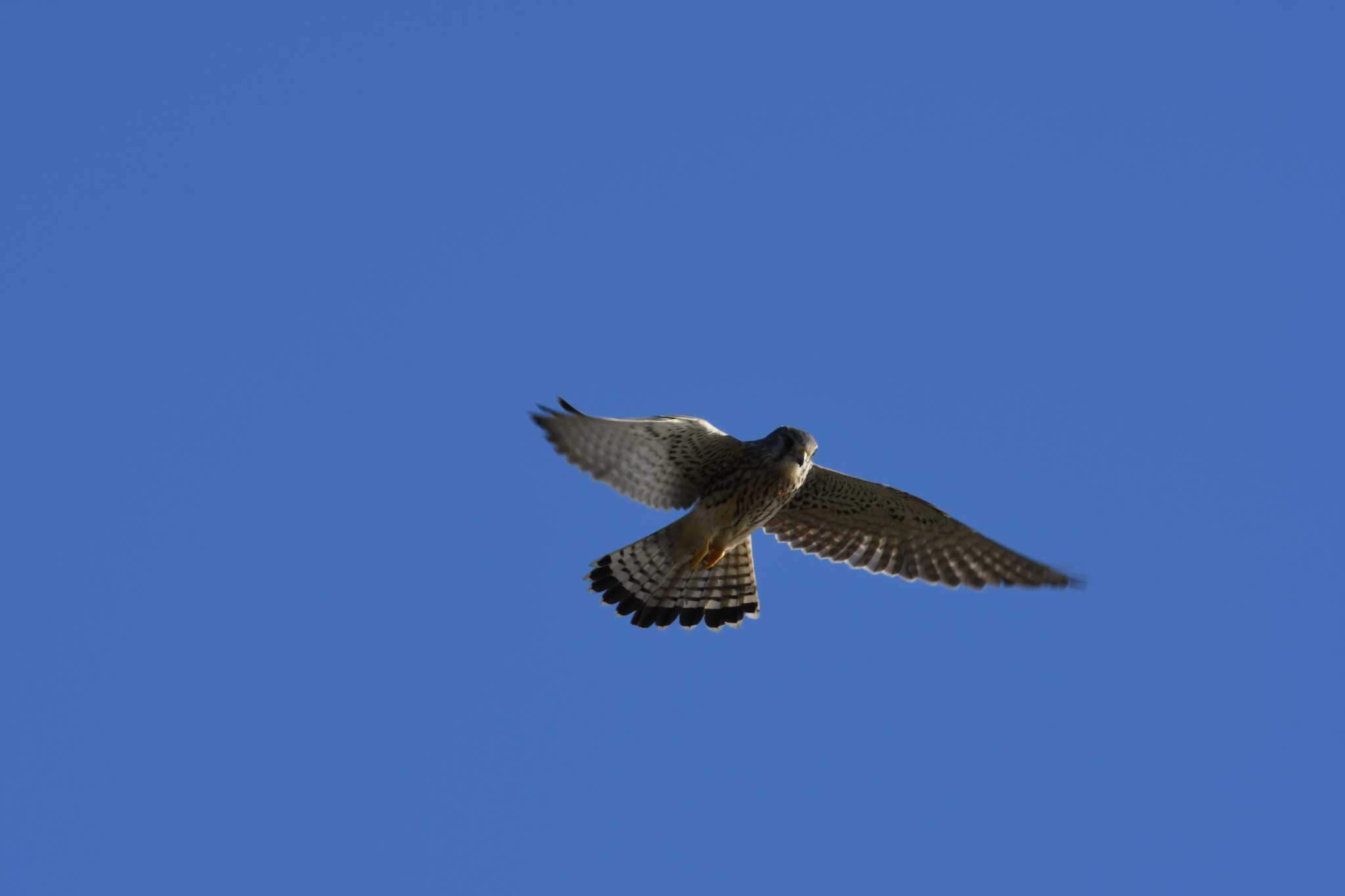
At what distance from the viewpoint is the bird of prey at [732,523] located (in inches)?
475

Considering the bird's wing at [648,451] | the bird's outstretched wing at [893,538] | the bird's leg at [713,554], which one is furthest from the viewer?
the bird's outstretched wing at [893,538]

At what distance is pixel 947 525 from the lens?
43.1ft

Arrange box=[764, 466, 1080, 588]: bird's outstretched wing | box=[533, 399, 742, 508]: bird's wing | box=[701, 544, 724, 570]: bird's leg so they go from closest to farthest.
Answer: box=[533, 399, 742, 508]: bird's wing → box=[701, 544, 724, 570]: bird's leg → box=[764, 466, 1080, 588]: bird's outstretched wing

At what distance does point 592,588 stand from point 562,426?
1.50 metres

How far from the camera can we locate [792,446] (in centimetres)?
1214

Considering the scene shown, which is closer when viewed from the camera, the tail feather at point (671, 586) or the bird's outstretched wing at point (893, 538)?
the tail feather at point (671, 586)

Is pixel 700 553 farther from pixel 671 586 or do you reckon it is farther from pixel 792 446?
pixel 792 446

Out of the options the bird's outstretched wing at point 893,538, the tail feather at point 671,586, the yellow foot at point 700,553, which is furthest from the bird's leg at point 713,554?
the bird's outstretched wing at point 893,538

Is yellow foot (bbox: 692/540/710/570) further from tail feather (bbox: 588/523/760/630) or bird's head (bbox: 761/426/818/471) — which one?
bird's head (bbox: 761/426/818/471)

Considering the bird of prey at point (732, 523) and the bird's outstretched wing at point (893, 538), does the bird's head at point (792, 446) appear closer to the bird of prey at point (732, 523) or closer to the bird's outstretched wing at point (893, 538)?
the bird of prey at point (732, 523)

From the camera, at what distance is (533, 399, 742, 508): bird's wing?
1177 cm

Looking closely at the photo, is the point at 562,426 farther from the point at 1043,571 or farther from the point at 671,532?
the point at 1043,571

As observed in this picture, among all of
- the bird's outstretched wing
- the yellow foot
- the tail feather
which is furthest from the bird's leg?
the bird's outstretched wing

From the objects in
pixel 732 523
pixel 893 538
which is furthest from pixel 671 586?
pixel 893 538
